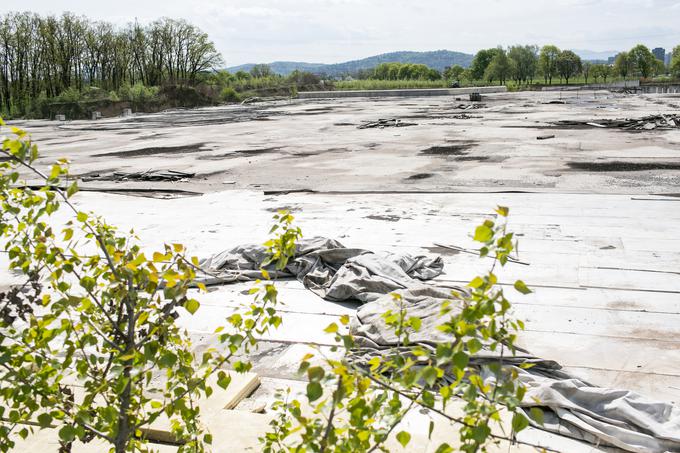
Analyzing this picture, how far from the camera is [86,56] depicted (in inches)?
1836

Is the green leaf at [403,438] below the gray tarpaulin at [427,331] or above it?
above

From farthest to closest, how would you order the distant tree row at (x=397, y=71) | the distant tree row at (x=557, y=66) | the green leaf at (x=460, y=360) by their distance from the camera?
the distant tree row at (x=397, y=71) < the distant tree row at (x=557, y=66) < the green leaf at (x=460, y=360)

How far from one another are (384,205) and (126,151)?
10371 mm

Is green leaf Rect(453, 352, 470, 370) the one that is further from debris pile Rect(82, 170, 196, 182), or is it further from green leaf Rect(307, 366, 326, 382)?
debris pile Rect(82, 170, 196, 182)

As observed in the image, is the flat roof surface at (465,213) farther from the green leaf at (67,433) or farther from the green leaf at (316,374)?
the green leaf at (67,433)


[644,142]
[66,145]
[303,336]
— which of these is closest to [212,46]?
[66,145]

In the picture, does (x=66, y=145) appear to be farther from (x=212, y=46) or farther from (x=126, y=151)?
(x=212, y=46)

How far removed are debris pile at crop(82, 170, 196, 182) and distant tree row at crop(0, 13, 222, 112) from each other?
33.3 metres

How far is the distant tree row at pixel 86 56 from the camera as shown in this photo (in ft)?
135

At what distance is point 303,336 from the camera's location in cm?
447

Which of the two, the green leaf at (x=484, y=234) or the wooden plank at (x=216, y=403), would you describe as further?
the wooden plank at (x=216, y=403)

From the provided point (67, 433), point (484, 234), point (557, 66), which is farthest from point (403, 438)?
point (557, 66)

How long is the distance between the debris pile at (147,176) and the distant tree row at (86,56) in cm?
3326

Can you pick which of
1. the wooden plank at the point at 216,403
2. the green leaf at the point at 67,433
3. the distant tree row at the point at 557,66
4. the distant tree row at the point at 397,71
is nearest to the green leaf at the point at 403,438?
the green leaf at the point at 67,433
